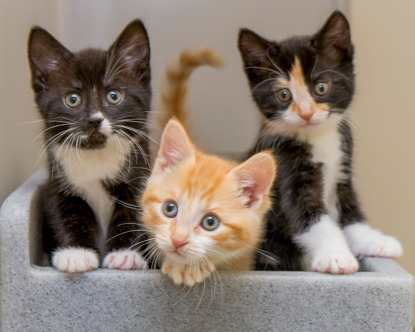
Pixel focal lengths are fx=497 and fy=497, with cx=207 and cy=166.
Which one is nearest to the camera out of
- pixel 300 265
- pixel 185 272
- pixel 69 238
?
pixel 185 272

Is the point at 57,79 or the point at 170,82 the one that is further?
the point at 170,82

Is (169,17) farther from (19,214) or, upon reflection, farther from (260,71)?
(19,214)

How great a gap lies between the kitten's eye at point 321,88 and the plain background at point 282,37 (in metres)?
0.54

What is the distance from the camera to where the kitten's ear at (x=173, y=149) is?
3.96ft

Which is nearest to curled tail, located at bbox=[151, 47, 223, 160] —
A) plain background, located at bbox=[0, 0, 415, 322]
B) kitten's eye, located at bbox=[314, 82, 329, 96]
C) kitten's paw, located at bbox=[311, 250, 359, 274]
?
plain background, located at bbox=[0, 0, 415, 322]

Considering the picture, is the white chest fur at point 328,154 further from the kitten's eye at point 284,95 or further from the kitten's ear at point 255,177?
the kitten's ear at point 255,177

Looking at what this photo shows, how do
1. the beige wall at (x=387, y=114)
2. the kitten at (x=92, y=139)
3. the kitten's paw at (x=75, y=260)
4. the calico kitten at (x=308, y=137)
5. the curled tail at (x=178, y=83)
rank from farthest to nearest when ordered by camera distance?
the beige wall at (x=387, y=114), the curled tail at (x=178, y=83), the calico kitten at (x=308, y=137), the kitten at (x=92, y=139), the kitten's paw at (x=75, y=260)

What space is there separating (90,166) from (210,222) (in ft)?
1.38

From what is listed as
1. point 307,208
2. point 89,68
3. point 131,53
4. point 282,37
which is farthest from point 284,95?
point 282,37

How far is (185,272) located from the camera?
44.4 inches

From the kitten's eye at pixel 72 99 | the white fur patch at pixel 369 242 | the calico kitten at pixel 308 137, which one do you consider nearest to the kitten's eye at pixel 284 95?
the calico kitten at pixel 308 137

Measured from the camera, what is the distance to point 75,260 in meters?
1.18

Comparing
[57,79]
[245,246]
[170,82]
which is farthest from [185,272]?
→ [170,82]

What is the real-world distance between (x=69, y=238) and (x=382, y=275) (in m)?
0.79
